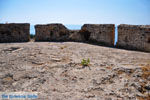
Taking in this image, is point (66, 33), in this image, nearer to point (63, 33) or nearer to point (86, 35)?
point (63, 33)

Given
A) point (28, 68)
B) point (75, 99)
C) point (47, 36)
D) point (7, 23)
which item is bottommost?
point (75, 99)

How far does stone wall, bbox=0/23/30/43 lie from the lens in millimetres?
10516

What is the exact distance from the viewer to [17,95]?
10.2 feet

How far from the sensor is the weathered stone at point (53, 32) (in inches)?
415

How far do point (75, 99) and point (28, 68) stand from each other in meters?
2.16

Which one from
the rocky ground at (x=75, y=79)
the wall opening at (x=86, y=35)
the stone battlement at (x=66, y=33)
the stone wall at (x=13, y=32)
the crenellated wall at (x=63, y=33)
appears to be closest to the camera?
the rocky ground at (x=75, y=79)

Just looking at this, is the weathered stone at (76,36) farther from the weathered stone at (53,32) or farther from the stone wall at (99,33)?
the weathered stone at (53,32)

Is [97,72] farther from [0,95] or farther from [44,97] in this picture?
[0,95]

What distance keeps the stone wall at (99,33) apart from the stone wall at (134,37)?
1.60ft

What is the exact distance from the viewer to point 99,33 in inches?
371

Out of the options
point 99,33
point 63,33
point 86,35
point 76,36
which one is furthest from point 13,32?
point 99,33

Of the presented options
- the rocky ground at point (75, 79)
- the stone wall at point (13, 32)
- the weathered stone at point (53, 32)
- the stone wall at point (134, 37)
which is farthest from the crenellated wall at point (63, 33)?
the rocky ground at point (75, 79)

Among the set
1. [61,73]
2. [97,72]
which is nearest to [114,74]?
[97,72]

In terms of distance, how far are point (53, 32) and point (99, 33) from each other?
3.23m
